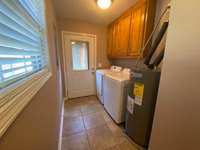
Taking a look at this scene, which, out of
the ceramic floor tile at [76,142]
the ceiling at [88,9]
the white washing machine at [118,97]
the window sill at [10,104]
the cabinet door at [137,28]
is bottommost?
the ceramic floor tile at [76,142]

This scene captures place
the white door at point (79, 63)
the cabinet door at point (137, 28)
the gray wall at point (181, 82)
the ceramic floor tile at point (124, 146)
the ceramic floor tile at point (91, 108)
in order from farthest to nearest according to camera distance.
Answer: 1. the white door at point (79, 63)
2. the ceramic floor tile at point (91, 108)
3. the cabinet door at point (137, 28)
4. the ceramic floor tile at point (124, 146)
5. the gray wall at point (181, 82)

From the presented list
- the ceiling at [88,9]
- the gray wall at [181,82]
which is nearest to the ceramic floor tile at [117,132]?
the gray wall at [181,82]

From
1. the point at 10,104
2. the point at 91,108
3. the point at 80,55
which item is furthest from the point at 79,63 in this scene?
the point at 10,104

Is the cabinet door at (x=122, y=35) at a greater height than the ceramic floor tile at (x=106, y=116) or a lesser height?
greater

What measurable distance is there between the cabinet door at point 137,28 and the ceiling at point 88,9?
0.71ft

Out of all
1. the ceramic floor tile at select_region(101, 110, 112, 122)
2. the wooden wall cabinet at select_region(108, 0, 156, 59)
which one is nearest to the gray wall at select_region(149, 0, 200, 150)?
the wooden wall cabinet at select_region(108, 0, 156, 59)

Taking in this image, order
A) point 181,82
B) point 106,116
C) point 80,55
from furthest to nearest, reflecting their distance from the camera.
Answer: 1. point 80,55
2. point 106,116
3. point 181,82

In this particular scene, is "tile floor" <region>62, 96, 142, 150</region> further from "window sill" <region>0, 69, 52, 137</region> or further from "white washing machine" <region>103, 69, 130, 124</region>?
"window sill" <region>0, 69, 52, 137</region>

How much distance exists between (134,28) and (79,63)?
193 centimetres

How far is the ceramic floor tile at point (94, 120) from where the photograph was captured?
77.2 inches

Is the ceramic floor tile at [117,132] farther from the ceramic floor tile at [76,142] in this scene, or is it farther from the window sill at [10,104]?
the window sill at [10,104]

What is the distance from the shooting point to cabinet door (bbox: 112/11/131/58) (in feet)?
7.11

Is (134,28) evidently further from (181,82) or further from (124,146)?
(124,146)

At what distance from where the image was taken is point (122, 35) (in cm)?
235
